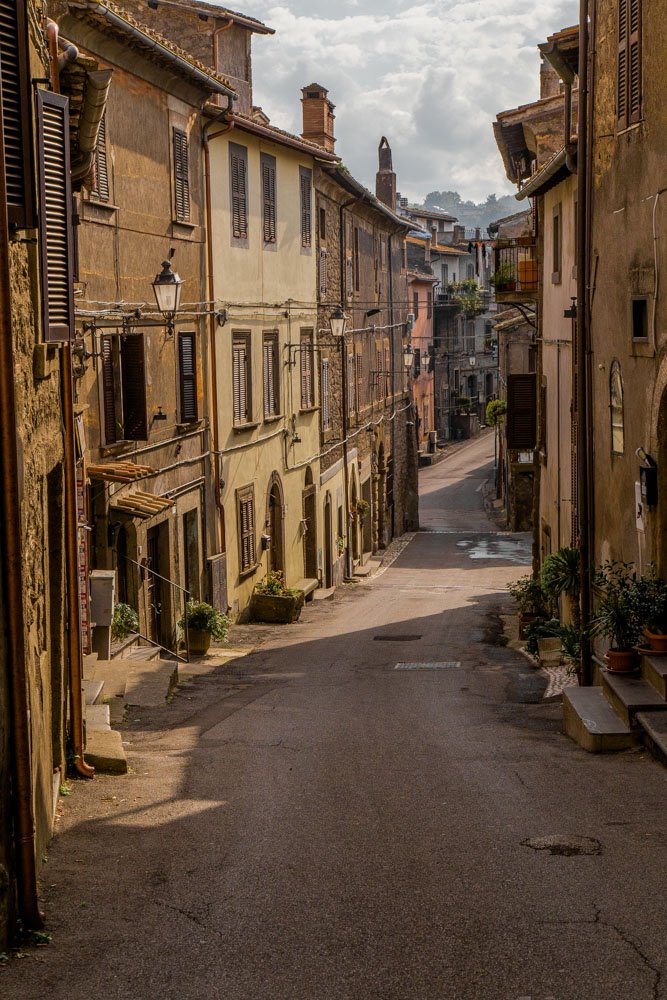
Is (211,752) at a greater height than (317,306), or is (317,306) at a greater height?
(317,306)

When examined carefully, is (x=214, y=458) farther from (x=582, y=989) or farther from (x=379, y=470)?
(x=379, y=470)

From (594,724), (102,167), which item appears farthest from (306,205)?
(594,724)

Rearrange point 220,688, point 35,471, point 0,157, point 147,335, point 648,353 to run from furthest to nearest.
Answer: point 147,335 < point 220,688 < point 648,353 < point 35,471 < point 0,157

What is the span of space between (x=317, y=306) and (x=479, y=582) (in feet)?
29.2

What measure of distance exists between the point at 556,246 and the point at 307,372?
9616 mm

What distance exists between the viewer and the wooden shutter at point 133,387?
1719 centimetres

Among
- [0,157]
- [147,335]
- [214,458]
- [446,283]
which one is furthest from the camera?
[446,283]

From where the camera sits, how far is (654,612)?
11492 mm

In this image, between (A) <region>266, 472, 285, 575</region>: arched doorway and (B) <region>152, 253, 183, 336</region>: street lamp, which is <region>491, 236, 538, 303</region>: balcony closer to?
(A) <region>266, 472, 285, 575</region>: arched doorway

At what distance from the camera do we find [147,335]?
18.4m

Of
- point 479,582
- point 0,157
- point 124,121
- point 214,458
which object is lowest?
point 479,582

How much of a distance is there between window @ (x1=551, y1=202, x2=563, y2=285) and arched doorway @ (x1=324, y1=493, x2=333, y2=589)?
1251 centimetres

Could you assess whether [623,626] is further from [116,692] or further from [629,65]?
[629,65]

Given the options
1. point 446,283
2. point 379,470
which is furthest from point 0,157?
point 446,283
